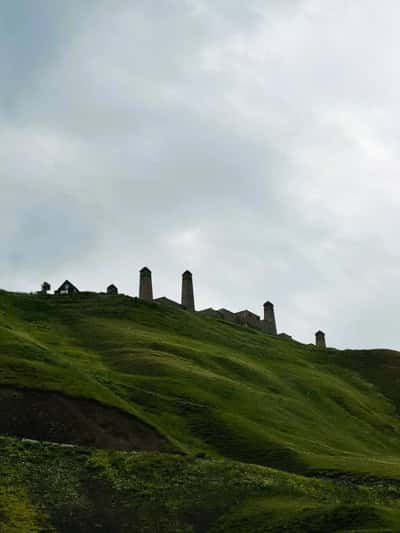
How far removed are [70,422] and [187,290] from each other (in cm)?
9097

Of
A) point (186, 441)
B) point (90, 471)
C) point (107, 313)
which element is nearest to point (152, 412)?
point (186, 441)

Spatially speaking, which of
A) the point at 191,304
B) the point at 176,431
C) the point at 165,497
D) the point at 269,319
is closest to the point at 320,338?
the point at 269,319

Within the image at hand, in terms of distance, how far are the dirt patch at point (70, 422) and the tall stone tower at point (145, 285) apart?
259ft

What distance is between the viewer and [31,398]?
60812mm

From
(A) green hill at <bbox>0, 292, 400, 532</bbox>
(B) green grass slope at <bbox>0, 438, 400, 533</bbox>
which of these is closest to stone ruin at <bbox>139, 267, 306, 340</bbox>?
(A) green hill at <bbox>0, 292, 400, 532</bbox>

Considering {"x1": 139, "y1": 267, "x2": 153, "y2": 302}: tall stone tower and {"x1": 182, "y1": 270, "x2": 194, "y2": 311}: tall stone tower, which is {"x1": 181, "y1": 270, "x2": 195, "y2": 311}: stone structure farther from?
{"x1": 139, "y1": 267, "x2": 153, "y2": 302}: tall stone tower

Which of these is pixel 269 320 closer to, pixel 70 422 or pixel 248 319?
pixel 248 319

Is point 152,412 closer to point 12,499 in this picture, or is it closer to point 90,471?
point 90,471

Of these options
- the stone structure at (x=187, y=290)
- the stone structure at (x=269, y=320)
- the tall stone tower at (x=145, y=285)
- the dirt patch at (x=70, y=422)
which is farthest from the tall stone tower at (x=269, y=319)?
the dirt patch at (x=70, y=422)

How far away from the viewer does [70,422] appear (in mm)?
59000

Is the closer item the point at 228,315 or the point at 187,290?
the point at 187,290

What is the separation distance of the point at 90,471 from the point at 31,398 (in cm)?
1406

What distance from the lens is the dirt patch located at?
2253 inches

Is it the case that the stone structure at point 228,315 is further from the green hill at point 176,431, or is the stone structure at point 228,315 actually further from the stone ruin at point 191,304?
the green hill at point 176,431
